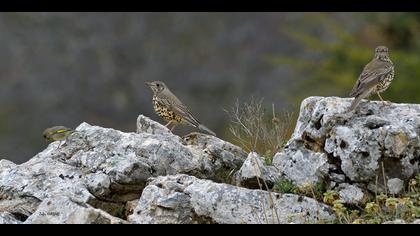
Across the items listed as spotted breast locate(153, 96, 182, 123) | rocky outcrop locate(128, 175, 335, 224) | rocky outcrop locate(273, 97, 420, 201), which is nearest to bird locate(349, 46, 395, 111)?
rocky outcrop locate(273, 97, 420, 201)

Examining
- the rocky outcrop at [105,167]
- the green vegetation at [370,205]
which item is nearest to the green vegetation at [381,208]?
the green vegetation at [370,205]

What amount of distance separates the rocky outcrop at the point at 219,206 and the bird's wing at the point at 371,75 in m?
1.78

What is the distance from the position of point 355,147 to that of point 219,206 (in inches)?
61.9

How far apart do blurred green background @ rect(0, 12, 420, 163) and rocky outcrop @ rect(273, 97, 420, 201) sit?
2272cm

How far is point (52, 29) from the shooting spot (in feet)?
140

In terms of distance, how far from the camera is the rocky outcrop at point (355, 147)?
11258mm

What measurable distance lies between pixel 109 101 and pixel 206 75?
406 cm

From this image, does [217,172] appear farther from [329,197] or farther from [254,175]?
[329,197]

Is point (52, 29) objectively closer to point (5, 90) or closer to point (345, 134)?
point (5, 90)

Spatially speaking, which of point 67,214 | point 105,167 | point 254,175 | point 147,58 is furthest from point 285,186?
point 147,58

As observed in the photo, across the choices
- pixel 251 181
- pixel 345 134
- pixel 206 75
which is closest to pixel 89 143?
pixel 251 181

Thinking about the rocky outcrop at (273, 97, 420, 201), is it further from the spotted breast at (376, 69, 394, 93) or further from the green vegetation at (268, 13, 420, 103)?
the green vegetation at (268, 13, 420, 103)

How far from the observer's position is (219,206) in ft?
35.5

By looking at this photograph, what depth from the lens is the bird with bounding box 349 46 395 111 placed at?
1219cm
